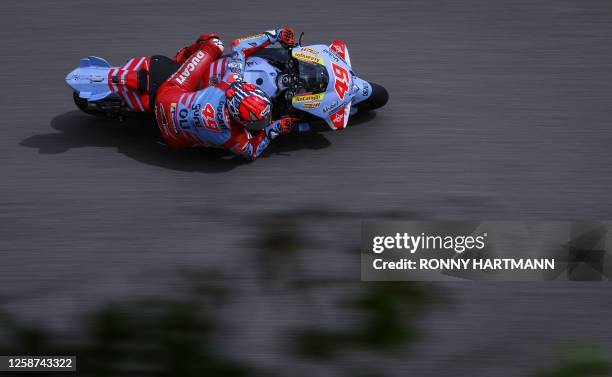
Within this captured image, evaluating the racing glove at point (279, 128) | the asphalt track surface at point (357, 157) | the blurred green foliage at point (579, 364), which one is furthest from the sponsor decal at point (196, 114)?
the blurred green foliage at point (579, 364)

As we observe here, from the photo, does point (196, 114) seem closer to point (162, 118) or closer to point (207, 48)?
point (162, 118)

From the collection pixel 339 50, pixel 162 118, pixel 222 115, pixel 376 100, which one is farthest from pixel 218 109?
pixel 376 100

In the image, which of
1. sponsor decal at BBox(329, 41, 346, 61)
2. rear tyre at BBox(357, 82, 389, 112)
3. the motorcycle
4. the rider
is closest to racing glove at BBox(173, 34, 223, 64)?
the rider

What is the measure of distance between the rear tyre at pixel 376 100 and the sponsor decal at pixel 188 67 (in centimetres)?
218

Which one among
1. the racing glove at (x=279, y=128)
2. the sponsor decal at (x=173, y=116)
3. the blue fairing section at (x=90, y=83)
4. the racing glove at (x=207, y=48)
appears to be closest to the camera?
the sponsor decal at (x=173, y=116)

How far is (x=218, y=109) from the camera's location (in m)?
7.63

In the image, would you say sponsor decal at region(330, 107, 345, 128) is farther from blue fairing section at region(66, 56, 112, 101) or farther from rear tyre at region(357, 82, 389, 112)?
blue fairing section at region(66, 56, 112, 101)

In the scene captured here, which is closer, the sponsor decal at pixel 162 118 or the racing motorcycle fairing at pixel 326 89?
the sponsor decal at pixel 162 118

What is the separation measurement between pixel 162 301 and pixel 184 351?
0.15m

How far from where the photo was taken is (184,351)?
178cm

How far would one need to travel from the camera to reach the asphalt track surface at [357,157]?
6.43 meters

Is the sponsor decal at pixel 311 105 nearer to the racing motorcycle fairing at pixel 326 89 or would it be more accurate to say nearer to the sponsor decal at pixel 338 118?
the racing motorcycle fairing at pixel 326 89

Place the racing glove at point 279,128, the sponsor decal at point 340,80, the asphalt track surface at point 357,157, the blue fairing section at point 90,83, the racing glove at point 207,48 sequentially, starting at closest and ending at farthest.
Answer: the asphalt track surface at point 357,157 → the blue fairing section at point 90,83 → the racing glove at point 279,128 → the sponsor decal at point 340,80 → the racing glove at point 207,48

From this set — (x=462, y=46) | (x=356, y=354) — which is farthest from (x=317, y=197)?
(x=356, y=354)
